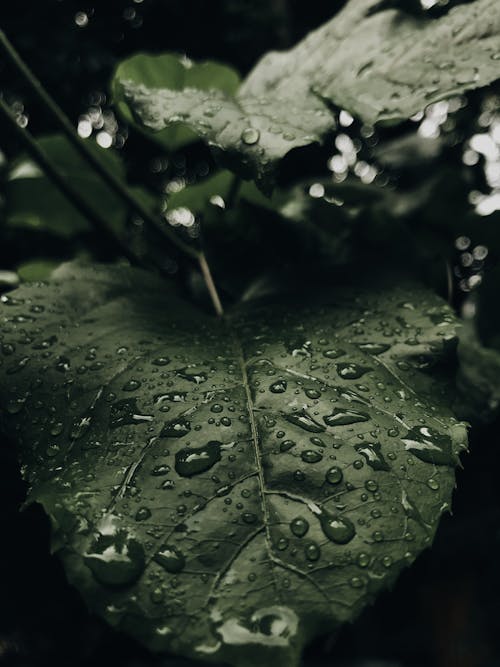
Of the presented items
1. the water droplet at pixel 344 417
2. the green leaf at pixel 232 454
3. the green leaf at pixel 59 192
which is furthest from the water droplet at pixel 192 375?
the green leaf at pixel 59 192

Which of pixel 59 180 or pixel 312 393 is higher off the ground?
pixel 59 180

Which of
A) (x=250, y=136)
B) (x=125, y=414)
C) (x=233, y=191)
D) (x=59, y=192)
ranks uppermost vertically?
(x=59, y=192)

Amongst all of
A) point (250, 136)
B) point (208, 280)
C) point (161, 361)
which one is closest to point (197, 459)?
point (161, 361)

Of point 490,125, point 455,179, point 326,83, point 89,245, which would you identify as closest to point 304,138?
point 326,83

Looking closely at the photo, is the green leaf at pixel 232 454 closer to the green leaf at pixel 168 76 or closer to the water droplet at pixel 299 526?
the water droplet at pixel 299 526

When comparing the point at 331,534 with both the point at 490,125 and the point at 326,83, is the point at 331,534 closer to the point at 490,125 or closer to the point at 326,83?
the point at 326,83

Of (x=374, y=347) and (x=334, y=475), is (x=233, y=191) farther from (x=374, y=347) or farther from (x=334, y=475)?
(x=334, y=475)

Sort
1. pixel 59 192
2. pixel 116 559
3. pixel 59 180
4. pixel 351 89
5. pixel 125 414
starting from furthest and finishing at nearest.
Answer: pixel 59 192
pixel 59 180
pixel 351 89
pixel 125 414
pixel 116 559

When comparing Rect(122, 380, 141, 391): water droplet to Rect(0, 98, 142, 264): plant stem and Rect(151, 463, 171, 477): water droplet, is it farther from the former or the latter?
Rect(0, 98, 142, 264): plant stem
